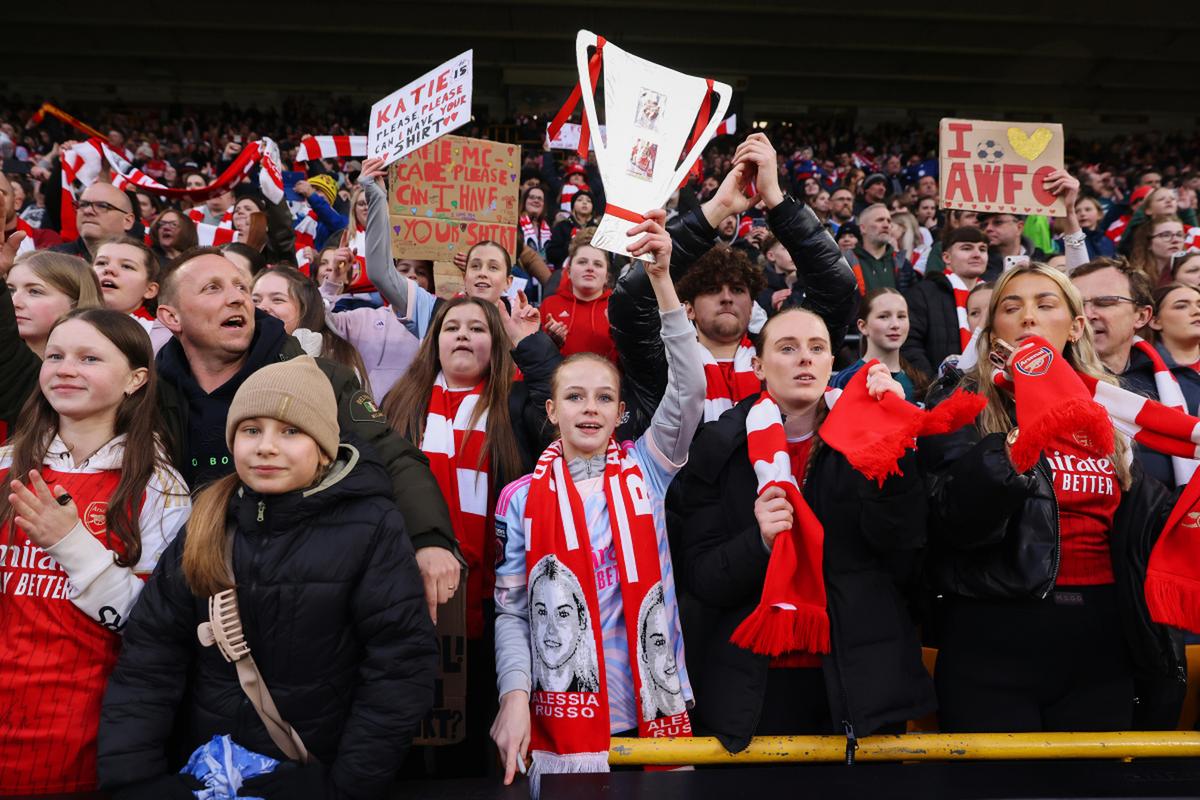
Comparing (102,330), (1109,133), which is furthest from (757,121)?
(102,330)

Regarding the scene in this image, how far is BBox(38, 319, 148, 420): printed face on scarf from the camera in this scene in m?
2.22

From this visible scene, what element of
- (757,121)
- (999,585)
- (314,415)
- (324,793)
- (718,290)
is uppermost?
(757,121)

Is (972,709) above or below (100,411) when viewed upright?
below

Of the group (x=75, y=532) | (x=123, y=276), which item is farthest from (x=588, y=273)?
(x=75, y=532)

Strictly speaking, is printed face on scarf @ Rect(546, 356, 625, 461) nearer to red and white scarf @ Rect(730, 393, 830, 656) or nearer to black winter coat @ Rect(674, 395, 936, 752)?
black winter coat @ Rect(674, 395, 936, 752)

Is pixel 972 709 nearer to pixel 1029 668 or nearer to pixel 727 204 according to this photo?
pixel 1029 668

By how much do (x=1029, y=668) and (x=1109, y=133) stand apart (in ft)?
96.4

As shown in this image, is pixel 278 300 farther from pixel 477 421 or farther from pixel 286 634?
pixel 286 634

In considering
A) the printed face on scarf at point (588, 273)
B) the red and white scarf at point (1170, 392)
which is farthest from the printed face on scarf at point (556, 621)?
the printed face on scarf at point (588, 273)

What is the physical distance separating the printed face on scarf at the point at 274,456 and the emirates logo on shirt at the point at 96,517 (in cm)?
40

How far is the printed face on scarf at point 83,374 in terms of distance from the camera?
2223 mm

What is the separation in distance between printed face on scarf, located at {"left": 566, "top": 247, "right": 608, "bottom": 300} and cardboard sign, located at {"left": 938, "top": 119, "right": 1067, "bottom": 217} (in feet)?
5.53

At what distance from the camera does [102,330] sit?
7.55 feet

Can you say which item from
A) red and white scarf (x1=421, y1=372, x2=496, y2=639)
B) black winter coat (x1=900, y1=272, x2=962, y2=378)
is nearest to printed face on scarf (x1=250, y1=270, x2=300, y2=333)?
red and white scarf (x1=421, y1=372, x2=496, y2=639)
